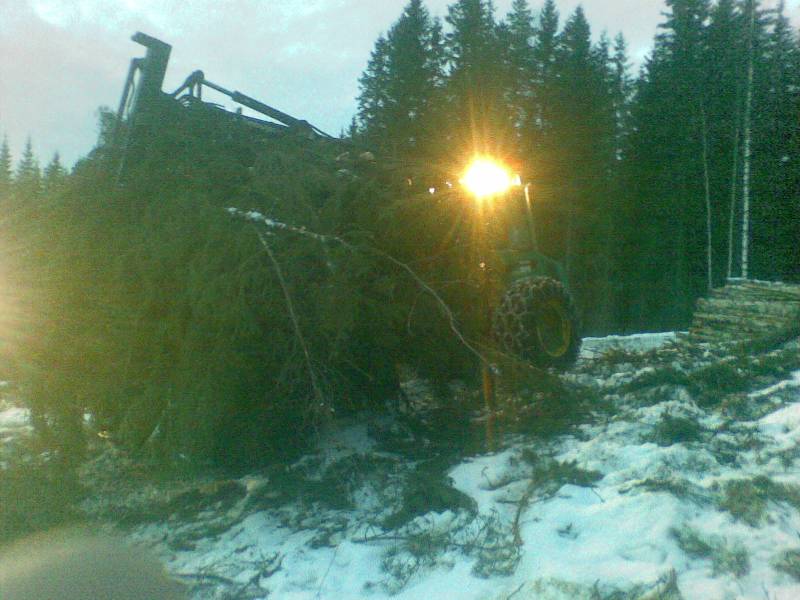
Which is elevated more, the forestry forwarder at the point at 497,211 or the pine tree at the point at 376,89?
the pine tree at the point at 376,89

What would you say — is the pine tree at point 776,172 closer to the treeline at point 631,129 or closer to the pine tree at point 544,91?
the treeline at point 631,129

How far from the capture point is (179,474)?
22.3 ft

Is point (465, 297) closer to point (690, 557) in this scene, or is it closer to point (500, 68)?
point (690, 557)

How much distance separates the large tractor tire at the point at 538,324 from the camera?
28.2ft

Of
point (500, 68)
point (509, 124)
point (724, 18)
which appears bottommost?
point (509, 124)

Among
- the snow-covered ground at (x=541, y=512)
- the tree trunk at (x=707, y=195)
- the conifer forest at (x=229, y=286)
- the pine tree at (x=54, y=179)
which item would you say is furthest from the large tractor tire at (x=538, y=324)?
the tree trunk at (x=707, y=195)

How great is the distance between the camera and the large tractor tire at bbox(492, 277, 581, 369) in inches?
338

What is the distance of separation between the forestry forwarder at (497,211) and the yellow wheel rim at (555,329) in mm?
11

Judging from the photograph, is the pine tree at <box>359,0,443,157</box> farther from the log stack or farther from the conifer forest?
the conifer forest

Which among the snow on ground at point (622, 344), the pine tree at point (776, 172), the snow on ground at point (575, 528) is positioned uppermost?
the pine tree at point (776, 172)

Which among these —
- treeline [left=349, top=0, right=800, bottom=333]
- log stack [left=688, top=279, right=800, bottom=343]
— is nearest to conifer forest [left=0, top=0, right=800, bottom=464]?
log stack [left=688, top=279, right=800, bottom=343]

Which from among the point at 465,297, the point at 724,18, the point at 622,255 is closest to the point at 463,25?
the point at 724,18

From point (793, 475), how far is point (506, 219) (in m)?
5.58

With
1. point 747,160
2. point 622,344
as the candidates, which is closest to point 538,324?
point 622,344
